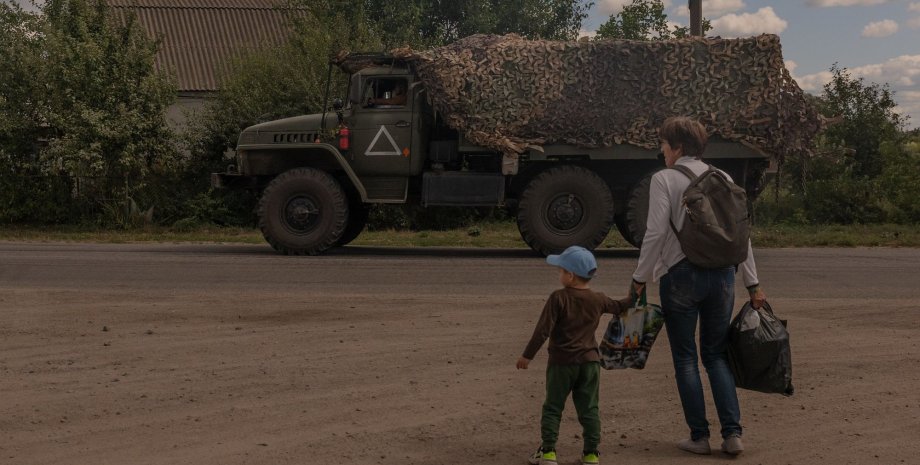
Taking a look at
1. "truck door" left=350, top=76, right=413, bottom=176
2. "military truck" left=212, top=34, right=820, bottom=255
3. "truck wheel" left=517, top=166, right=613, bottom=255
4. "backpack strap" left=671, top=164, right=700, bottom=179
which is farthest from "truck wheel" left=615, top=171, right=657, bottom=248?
"backpack strap" left=671, top=164, right=700, bottom=179

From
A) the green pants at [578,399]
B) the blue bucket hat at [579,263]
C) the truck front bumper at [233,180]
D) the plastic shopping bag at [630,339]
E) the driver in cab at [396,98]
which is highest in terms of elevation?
the driver in cab at [396,98]

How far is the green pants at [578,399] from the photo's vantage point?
19.7 ft

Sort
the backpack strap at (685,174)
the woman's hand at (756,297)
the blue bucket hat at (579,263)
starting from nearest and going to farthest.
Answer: the blue bucket hat at (579,263)
the backpack strap at (685,174)
the woman's hand at (756,297)

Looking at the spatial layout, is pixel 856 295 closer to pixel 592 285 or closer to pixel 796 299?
pixel 796 299

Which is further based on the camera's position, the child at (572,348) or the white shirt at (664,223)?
the white shirt at (664,223)

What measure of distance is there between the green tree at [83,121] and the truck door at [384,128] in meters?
Result: 6.88

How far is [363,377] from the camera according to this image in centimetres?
810

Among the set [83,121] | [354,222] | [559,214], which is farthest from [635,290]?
[83,121]

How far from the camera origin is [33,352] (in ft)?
29.3

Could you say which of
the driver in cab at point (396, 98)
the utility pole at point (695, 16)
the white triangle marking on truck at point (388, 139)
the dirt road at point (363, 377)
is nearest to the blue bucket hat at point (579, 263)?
the dirt road at point (363, 377)

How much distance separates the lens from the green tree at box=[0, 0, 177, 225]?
2338 cm

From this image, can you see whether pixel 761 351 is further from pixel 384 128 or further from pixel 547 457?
pixel 384 128

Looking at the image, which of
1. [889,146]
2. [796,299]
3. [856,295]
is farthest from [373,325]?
[889,146]

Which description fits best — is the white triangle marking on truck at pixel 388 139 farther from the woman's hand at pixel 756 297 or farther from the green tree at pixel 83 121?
the woman's hand at pixel 756 297
